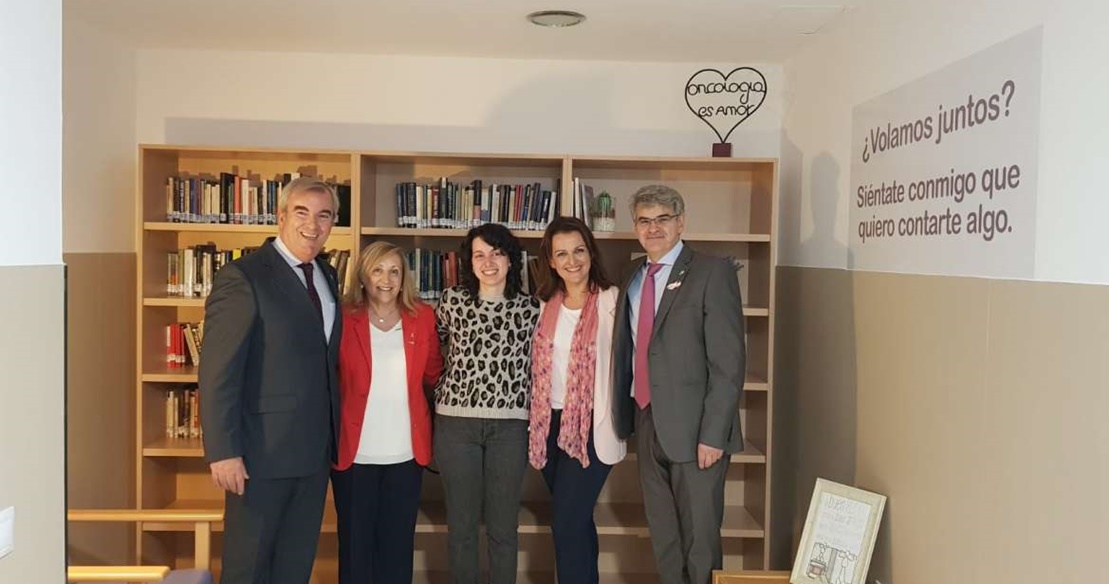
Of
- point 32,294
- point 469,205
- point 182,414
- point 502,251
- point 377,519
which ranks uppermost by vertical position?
point 469,205

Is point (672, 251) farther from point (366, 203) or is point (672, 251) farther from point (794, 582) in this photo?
point (366, 203)

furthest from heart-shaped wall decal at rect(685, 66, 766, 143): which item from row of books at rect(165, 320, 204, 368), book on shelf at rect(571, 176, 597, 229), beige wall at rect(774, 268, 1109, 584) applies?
row of books at rect(165, 320, 204, 368)

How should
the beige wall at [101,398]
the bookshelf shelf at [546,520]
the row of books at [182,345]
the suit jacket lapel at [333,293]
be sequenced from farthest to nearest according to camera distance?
the row of books at [182,345]
the bookshelf shelf at [546,520]
the beige wall at [101,398]
the suit jacket lapel at [333,293]

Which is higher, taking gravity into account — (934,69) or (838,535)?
(934,69)

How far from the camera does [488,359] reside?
3.11 meters

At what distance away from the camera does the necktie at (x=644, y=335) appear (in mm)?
3104

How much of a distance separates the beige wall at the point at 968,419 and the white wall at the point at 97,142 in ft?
10.2

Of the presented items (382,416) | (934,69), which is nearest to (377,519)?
(382,416)

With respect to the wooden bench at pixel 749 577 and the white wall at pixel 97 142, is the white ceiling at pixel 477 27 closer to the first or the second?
the white wall at pixel 97 142

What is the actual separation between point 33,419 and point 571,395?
1.80 metres

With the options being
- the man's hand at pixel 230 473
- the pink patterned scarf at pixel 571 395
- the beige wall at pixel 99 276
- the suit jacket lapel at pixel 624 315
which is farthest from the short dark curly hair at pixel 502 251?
the beige wall at pixel 99 276

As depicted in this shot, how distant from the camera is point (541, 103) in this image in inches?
163

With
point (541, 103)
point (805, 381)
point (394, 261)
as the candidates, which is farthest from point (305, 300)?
point (805, 381)

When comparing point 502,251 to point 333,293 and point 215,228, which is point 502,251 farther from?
point 215,228
